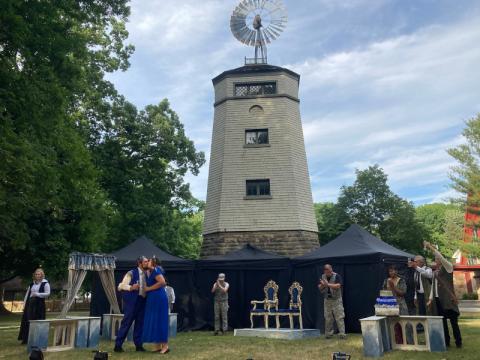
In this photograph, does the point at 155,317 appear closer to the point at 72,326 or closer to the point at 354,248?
the point at 72,326

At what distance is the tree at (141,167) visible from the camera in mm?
23406

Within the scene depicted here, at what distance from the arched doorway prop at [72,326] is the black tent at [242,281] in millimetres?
Result: 4114

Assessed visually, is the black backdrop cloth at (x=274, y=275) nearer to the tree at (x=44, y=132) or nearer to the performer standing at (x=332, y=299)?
the performer standing at (x=332, y=299)

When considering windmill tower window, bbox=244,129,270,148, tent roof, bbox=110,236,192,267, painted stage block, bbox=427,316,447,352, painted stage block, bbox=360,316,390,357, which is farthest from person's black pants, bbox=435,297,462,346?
windmill tower window, bbox=244,129,270,148

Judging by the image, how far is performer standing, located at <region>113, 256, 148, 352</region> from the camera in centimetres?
739

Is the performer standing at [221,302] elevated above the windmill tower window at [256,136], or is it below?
below

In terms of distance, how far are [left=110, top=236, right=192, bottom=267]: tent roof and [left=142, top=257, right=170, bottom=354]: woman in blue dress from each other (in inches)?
220

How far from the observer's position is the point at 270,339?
965cm

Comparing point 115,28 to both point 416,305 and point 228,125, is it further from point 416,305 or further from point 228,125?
point 416,305

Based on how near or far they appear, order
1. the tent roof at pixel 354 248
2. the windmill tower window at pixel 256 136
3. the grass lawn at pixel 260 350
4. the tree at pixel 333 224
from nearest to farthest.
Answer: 1. the grass lawn at pixel 260 350
2. the tent roof at pixel 354 248
3. the windmill tower window at pixel 256 136
4. the tree at pixel 333 224

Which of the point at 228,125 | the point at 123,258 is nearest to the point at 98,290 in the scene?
the point at 123,258

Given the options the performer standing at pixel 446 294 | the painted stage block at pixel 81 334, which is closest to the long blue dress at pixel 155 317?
the painted stage block at pixel 81 334

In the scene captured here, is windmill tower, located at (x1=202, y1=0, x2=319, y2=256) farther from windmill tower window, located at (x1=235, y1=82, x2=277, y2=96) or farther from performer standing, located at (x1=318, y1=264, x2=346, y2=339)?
performer standing, located at (x1=318, y1=264, x2=346, y2=339)

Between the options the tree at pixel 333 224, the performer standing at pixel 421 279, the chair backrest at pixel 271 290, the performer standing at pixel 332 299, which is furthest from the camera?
the tree at pixel 333 224
